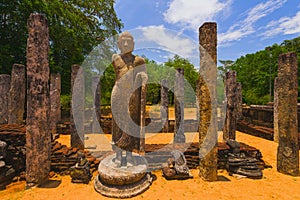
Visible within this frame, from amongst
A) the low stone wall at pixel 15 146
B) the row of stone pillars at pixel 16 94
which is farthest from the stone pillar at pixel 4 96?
the low stone wall at pixel 15 146

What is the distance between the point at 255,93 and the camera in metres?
27.6

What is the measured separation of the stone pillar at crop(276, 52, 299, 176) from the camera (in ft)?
16.6

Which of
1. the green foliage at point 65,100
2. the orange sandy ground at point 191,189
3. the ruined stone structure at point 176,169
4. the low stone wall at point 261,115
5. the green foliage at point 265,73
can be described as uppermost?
the green foliage at point 265,73

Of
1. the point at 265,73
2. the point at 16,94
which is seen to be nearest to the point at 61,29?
the point at 16,94

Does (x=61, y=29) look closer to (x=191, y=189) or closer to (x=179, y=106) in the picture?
(x=179, y=106)

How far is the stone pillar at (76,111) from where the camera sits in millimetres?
7245

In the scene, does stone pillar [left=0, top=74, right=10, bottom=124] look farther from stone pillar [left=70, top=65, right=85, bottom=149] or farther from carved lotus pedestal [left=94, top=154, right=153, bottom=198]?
carved lotus pedestal [left=94, top=154, right=153, bottom=198]

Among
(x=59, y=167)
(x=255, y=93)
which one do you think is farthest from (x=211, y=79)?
(x=255, y=93)

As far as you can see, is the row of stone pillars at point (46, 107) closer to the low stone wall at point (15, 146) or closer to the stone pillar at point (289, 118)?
the stone pillar at point (289, 118)

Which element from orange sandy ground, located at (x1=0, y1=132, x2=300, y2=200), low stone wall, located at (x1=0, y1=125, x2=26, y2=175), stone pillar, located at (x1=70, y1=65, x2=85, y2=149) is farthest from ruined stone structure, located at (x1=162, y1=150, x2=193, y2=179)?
low stone wall, located at (x1=0, y1=125, x2=26, y2=175)

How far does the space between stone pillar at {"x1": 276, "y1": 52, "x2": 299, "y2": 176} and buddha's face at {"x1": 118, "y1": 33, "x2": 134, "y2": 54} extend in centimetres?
492

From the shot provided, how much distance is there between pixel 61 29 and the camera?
1384cm

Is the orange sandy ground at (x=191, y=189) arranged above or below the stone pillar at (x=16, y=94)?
below

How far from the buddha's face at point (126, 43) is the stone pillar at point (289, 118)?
4.92 meters
